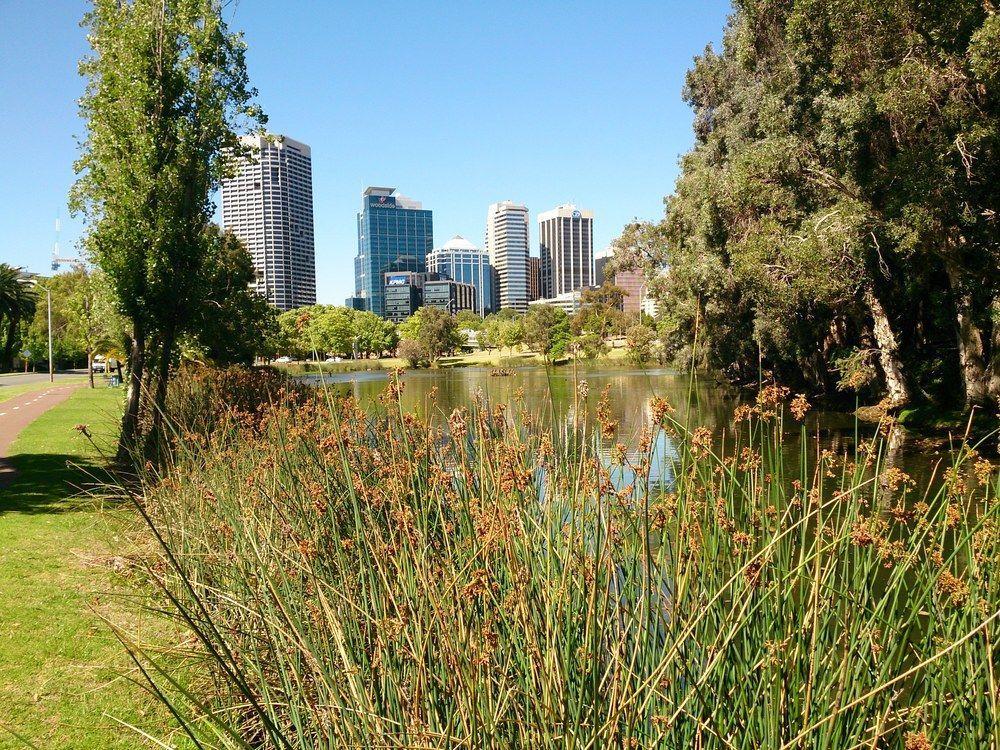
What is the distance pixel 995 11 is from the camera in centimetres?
923

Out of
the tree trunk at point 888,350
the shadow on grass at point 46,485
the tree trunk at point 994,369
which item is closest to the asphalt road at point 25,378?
the shadow on grass at point 46,485

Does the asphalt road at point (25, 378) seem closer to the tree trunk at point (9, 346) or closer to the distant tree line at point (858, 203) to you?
the tree trunk at point (9, 346)

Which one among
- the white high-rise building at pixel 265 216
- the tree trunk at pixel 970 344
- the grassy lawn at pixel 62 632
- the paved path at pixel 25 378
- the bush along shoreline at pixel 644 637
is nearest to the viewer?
the bush along shoreline at pixel 644 637

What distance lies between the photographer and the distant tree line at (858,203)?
10094 mm

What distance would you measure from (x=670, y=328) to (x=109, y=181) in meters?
14.3

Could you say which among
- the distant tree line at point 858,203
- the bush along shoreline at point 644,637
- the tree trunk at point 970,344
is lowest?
the bush along shoreline at point 644,637

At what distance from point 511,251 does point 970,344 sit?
185m

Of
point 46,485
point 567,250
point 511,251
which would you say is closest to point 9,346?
point 46,485

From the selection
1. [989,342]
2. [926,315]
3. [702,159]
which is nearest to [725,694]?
[989,342]

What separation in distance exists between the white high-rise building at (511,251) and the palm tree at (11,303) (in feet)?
476

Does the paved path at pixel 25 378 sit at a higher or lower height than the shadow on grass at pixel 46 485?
higher

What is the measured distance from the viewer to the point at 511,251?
7672 inches

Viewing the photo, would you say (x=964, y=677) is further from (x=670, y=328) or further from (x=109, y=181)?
(x=670, y=328)

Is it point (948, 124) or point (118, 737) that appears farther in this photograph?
point (948, 124)
